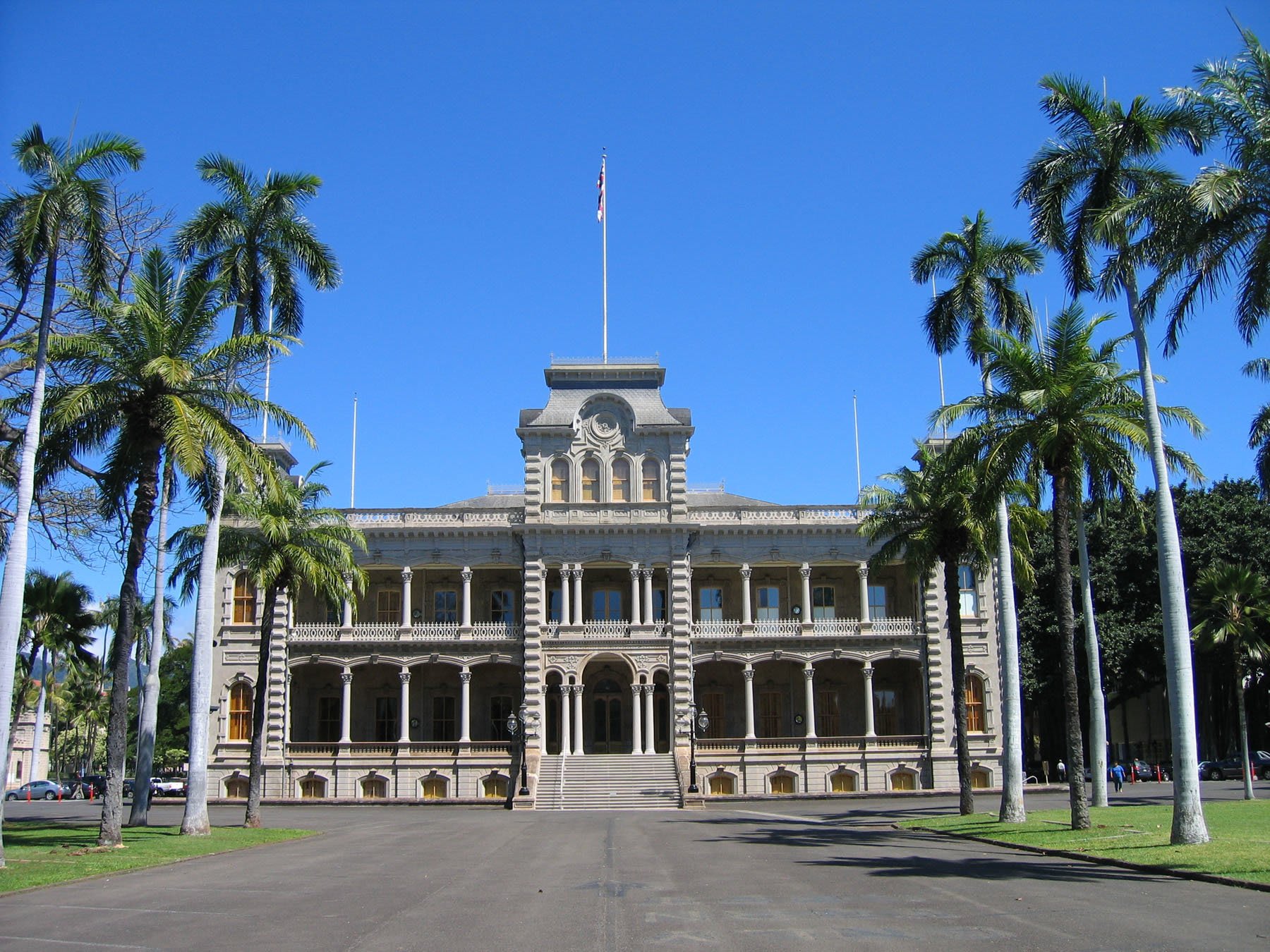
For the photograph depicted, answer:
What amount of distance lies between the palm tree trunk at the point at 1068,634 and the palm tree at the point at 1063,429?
2cm

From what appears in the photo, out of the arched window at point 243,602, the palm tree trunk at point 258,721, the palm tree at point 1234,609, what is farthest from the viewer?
the arched window at point 243,602

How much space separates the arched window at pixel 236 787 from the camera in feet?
163

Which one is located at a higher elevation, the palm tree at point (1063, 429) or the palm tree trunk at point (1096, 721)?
the palm tree at point (1063, 429)

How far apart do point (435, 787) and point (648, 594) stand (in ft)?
39.8

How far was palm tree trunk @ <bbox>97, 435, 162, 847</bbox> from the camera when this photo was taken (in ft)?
80.5

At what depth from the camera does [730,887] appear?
17.6 m

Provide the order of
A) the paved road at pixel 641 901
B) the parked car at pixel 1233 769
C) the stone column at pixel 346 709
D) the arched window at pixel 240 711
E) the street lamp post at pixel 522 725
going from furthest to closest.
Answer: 1. the parked car at pixel 1233 769
2. the stone column at pixel 346 709
3. the arched window at pixel 240 711
4. the street lamp post at pixel 522 725
5. the paved road at pixel 641 901

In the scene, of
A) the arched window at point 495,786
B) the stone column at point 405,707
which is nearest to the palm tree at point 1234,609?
the arched window at point 495,786

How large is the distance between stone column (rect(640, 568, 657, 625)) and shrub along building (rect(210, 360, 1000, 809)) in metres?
0.15

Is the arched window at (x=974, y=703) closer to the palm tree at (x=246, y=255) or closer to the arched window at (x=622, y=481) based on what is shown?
the arched window at (x=622, y=481)

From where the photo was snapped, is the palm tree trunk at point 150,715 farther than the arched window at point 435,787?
No

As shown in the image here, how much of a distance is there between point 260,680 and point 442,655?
1798 cm

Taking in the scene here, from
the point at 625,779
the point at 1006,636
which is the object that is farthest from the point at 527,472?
the point at 1006,636

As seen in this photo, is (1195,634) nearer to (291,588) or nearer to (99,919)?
(291,588)
